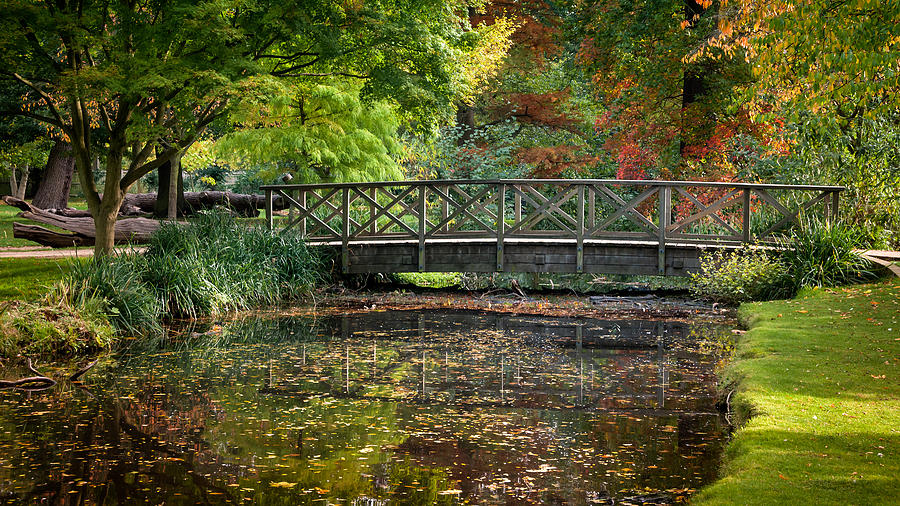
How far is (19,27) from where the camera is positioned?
439 inches

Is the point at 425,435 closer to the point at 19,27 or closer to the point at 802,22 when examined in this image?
the point at 802,22

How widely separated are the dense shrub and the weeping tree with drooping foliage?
4.99 m

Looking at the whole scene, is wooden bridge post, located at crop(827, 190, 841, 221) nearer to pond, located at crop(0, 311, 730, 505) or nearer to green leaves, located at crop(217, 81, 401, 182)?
pond, located at crop(0, 311, 730, 505)

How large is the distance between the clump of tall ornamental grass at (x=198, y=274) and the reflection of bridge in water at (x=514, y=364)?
184 centimetres

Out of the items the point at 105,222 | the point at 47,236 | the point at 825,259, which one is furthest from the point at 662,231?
the point at 47,236

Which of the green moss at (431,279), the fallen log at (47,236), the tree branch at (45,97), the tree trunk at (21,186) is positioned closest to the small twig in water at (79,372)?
the tree branch at (45,97)

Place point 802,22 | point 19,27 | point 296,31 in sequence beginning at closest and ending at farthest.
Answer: point 802,22 < point 19,27 < point 296,31

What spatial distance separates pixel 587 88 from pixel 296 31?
1724 cm

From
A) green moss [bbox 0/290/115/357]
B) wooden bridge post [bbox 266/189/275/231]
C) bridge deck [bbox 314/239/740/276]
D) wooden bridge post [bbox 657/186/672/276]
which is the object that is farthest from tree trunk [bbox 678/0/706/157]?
green moss [bbox 0/290/115/357]

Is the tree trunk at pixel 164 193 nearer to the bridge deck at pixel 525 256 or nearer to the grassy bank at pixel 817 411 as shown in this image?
the bridge deck at pixel 525 256

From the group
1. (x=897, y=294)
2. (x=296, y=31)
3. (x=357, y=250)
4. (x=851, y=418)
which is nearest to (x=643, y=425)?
(x=851, y=418)

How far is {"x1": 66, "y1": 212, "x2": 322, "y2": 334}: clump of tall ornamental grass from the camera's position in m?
11.0

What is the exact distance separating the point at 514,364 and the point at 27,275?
303 inches

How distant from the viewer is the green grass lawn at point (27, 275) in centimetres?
1148
